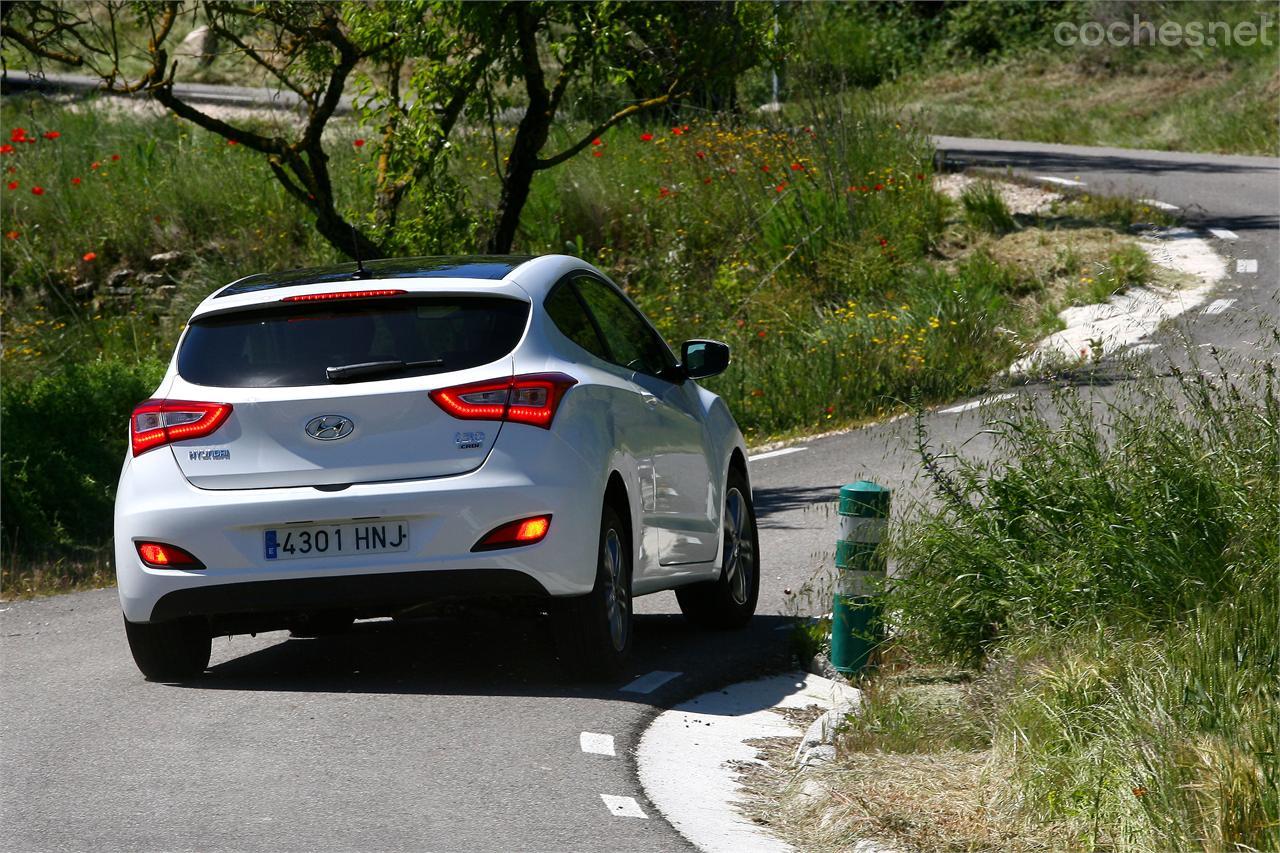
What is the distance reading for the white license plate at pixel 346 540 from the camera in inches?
280

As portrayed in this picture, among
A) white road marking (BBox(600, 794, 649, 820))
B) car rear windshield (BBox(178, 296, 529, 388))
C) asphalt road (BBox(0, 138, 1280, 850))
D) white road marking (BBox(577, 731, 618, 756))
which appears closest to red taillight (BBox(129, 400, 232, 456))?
car rear windshield (BBox(178, 296, 529, 388))

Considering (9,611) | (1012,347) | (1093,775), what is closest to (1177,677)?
(1093,775)

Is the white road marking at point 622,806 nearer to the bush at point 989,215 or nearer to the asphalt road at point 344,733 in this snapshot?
the asphalt road at point 344,733

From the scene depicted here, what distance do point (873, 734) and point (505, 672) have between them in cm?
200

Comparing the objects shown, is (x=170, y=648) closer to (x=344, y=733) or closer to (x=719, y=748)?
(x=344, y=733)

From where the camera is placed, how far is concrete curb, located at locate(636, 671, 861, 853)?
5.71 m

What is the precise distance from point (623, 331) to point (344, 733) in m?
2.59

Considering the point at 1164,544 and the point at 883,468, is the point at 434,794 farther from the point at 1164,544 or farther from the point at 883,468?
the point at 883,468

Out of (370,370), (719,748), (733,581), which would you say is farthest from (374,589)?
(733,581)

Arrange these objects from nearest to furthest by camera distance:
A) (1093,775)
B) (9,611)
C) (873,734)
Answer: (1093,775) → (873,734) → (9,611)

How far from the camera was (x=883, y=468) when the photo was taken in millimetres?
13836

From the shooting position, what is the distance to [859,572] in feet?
24.8

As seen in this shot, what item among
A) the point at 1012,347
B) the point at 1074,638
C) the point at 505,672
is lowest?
the point at 1012,347

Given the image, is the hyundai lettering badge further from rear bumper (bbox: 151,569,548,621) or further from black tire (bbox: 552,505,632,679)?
black tire (bbox: 552,505,632,679)
